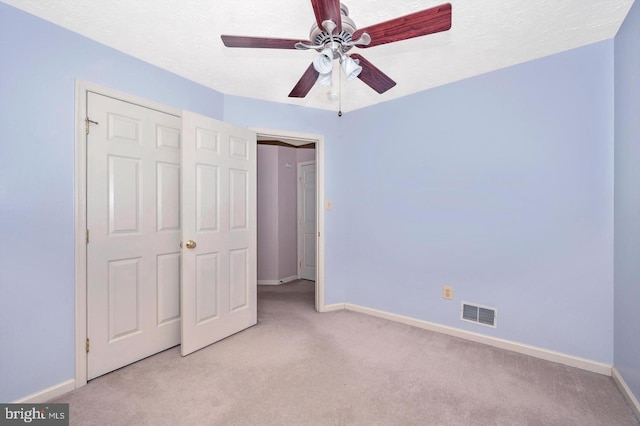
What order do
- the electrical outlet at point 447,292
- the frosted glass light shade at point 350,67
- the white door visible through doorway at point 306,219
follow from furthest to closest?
the white door visible through doorway at point 306,219 → the electrical outlet at point 447,292 → the frosted glass light shade at point 350,67

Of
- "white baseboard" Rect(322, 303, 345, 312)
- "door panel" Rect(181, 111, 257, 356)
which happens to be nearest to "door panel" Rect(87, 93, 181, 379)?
"door panel" Rect(181, 111, 257, 356)

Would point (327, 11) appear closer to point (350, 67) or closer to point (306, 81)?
point (350, 67)

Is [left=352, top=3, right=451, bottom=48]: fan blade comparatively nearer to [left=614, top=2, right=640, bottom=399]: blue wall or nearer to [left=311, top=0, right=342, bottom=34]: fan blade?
[left=311, top=0, right=342, bottom=34]: fan blade

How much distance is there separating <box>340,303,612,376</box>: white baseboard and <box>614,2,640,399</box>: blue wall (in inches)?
5.6

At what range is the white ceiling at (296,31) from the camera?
170 centimetres

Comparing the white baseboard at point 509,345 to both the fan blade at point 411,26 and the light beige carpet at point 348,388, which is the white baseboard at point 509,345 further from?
the fan blade at point 411,26

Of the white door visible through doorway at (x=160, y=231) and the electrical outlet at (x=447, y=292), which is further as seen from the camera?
the electrical outlet at (x=447, y=292)

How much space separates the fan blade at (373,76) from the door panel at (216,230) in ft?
4.77

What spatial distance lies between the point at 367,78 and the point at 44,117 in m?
2.04

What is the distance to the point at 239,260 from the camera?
9.28 feet

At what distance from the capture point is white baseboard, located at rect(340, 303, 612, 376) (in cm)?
211

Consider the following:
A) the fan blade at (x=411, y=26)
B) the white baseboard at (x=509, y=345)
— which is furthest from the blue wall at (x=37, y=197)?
the white baseboard at (x=509, y=345)

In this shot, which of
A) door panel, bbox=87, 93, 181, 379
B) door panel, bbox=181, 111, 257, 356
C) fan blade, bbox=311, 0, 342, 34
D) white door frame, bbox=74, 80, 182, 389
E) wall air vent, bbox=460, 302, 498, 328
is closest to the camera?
fan blade, bbox=311, 0, 342, 34

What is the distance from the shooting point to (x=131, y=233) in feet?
7.36
